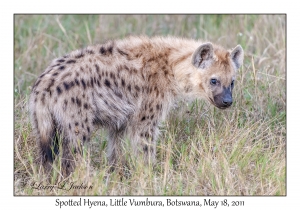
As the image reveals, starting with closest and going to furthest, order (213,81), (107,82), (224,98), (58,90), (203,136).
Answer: (58,90) → (107,82) → (224,98) → (213,81) → (203,136)

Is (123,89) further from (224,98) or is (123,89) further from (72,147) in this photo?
(224,98)

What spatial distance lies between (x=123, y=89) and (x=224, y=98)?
0.90m

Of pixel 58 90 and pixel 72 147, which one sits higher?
pixel 58 90

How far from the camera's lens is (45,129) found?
5.21 meters

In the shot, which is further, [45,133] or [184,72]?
[184,72]

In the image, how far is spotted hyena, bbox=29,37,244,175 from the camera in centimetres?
523

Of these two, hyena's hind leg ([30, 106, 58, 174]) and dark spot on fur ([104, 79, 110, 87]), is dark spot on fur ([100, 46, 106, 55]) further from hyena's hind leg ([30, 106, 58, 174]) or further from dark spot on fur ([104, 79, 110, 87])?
hyena's hind leg ([30, 106, 58, 174])

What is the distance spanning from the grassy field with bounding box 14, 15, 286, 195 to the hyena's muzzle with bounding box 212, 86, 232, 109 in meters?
0.29

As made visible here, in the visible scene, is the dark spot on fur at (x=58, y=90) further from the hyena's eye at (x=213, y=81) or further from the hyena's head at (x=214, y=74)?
the hyena's eye at (x=213, y=81)

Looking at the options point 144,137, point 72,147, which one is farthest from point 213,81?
point 72,147

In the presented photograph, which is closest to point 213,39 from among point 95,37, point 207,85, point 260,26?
point 260,26

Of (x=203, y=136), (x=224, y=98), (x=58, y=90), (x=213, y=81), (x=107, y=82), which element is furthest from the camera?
(x=203, y=136)

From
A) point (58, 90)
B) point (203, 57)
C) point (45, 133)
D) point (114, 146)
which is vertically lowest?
point (114, 146)

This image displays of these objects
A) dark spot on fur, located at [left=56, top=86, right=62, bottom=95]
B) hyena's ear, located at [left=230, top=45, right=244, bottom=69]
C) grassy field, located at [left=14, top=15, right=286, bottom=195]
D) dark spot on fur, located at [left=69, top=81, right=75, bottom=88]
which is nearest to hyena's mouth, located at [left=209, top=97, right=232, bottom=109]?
grassy field, located at [left=14, top=15, right=286, bottom=195]
